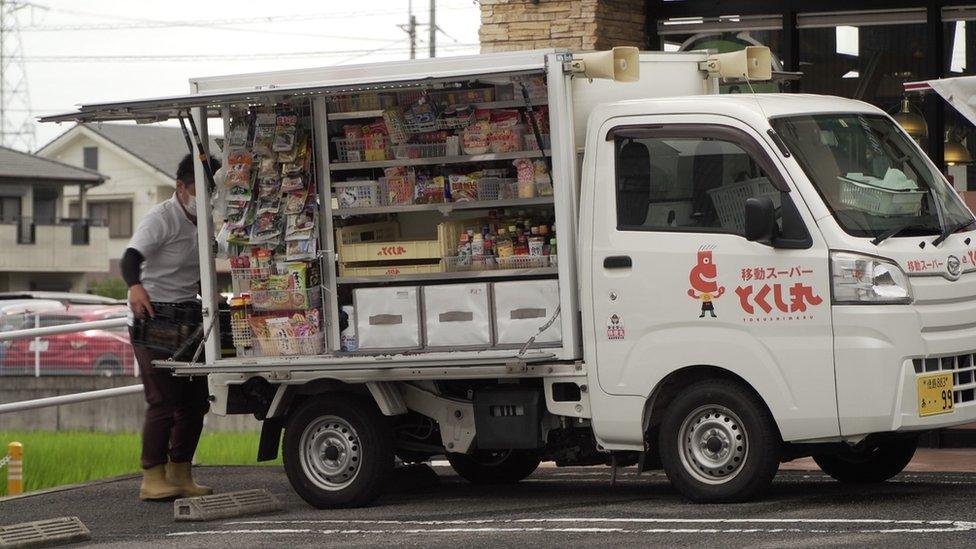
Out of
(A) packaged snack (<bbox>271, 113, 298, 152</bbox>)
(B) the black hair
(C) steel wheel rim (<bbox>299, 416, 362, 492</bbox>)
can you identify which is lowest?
(C) steel wheel rim (<bbox>299, 416, 362, 492</bbox>)

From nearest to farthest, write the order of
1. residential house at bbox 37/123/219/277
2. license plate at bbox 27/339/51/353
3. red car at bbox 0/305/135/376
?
red car at bbox 0/305/135/376 → license plate at bbox 27/339/51/353 → residential house at bbox 37/123/219/277

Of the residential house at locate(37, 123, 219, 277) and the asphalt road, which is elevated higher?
the residential house at locate(37, 123, 219, 277)

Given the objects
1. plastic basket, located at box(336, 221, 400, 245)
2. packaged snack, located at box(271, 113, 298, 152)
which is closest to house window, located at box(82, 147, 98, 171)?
plastic basket, located at box(336, 221, 400, 245)

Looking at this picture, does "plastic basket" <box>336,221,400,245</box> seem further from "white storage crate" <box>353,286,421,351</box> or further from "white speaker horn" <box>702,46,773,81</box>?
"white speaker horn" <box>702,46,773,81</box>

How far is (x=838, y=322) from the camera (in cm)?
838

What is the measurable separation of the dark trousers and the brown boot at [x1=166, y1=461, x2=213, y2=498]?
5 centimetres

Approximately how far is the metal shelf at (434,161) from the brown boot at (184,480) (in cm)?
240

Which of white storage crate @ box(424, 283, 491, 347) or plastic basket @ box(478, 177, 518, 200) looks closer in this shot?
white storage crate @ box(424, 283, 491, 347)

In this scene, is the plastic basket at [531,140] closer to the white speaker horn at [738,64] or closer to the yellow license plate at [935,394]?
the white speaker horn at [738,64]

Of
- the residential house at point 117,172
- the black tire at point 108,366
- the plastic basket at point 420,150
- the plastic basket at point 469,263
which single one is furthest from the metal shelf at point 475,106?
the residential house at point 117,172

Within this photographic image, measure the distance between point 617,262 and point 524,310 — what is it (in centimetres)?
73


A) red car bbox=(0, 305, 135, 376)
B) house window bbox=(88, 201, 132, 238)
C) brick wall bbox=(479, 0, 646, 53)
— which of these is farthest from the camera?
house window bbox=(88, 201, 132, 238)

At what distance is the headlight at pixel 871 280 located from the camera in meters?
8.34

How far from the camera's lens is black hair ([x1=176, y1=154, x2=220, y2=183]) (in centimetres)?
1028
